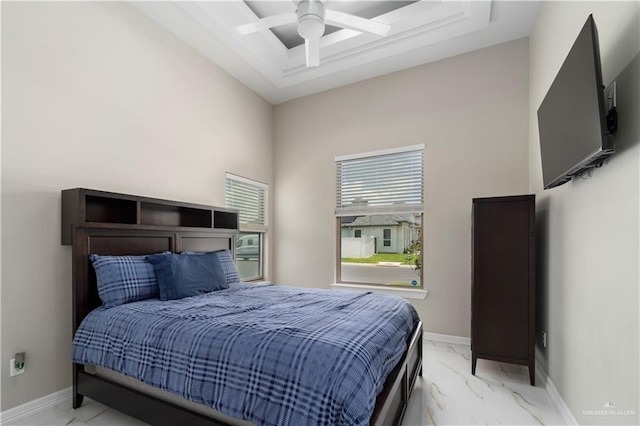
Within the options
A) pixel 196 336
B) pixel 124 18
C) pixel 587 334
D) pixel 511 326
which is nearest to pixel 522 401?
pixel 511 326

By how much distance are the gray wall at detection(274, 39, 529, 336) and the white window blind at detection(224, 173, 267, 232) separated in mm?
483

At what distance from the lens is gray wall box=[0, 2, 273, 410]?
2092mm

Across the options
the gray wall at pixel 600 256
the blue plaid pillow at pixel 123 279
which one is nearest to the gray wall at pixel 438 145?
the gray wall at pixel 600 256

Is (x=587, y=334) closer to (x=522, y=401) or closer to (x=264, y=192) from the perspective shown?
(x=522, y=401)

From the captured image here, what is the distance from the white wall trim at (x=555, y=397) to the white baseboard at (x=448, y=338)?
71 cm

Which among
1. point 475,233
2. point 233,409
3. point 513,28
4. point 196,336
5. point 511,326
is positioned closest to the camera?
point 233,409

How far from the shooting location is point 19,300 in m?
2.10

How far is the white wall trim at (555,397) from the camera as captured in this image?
195 centimetres

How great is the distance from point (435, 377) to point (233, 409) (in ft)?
6.17

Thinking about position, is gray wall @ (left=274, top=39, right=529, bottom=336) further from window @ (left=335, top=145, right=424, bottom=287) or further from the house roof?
the house roof

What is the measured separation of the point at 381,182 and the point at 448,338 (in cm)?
193

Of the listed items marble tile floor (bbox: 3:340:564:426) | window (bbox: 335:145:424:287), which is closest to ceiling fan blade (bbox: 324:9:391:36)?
window (bbox: 335:145:424:287)

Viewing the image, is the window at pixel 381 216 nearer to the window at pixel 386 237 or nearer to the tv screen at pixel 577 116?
the window at pixel 386 237

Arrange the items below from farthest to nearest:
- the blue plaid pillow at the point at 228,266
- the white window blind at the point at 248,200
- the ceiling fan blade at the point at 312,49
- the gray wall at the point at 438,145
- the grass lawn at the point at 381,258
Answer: the white window blind at the point at 248,200, the grass lawn at the point at 381,258, the gray wall at the point at 438,145, the blue plaid pillow at the point at 228,266, the ceiling fan blade at the point at 312,49
